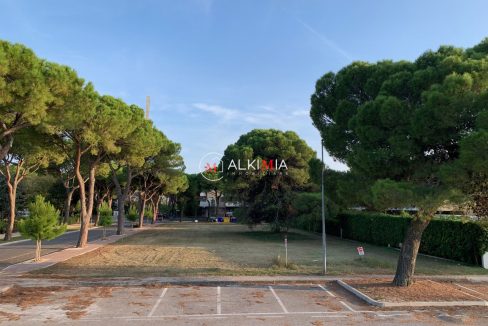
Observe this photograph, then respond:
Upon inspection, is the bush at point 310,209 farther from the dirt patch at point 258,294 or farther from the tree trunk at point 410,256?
the dirt patch at point 258,294

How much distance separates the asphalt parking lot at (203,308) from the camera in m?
8.50

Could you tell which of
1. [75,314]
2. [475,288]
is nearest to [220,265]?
[75,314]

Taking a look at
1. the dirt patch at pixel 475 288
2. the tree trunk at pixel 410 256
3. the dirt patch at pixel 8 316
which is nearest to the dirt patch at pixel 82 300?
the dirt patch at pixel 8 316

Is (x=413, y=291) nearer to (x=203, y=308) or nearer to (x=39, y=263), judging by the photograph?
(x=203, y=308)

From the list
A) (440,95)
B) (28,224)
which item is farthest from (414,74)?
(28,224)

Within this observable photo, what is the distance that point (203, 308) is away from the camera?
9.52 metres

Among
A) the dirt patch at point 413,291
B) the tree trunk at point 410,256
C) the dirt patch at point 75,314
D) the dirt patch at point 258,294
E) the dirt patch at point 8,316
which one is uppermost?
the tree trunk at point 410,256

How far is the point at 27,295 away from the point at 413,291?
9.89 meters

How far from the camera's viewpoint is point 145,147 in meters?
24.2

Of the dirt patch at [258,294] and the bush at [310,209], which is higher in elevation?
the bush at [310,209]

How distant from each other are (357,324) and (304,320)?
1.03 metres

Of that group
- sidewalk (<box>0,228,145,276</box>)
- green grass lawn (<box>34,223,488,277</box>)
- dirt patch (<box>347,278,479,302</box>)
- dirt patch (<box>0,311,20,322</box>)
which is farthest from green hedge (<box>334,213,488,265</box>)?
sidewalk (<box>0,228,145,276</box>)

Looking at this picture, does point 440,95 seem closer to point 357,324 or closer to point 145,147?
point 357,324

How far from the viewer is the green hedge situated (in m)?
17.0
